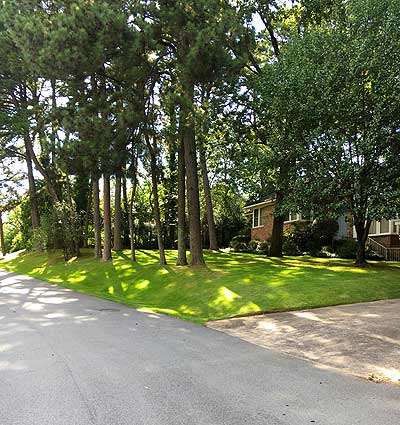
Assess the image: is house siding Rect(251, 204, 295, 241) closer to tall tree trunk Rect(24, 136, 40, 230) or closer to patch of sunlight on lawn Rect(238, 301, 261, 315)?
tall tree trunk Rect(24, 136, 40, 230)

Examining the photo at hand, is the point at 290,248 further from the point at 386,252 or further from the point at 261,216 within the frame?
the point at 261,216

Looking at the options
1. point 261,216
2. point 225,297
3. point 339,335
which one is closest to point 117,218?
point 261,216

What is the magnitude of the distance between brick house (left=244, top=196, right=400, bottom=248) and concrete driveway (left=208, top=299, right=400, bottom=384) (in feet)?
41.7

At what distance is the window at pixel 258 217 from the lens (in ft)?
124

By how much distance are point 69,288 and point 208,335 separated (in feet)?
37.3

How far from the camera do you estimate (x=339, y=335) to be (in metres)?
8.80

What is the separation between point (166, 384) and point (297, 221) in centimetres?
2872

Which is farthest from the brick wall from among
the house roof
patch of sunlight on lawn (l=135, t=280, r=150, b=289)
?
patch of sunlight on lawn (l=135, t=280, r=150, b=289)

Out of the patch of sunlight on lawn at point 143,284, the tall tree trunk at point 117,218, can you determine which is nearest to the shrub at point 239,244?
the tall tree trunk at point 117,218

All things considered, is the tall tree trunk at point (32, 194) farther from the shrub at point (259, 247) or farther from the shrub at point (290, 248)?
the shrub at point (290, 248)

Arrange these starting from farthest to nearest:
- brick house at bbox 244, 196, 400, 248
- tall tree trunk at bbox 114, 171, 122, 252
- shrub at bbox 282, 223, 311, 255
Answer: shrub at bbox 282, 223, 311, 255 < tall tree trunk at bbox 114, 171, 122, 252 < brick house at bbox 244, 196, 400, 248

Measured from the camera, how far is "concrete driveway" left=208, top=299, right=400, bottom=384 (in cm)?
690

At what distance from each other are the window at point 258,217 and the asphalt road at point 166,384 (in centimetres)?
2881

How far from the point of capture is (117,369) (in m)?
6.23
